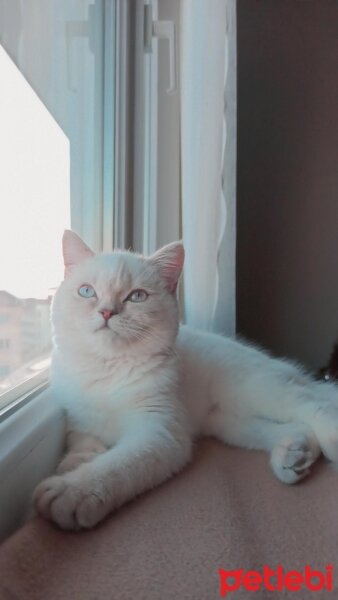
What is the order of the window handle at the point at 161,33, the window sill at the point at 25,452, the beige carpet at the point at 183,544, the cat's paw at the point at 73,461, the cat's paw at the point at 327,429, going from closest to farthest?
the beige carpet at the point at 183,544 < the window sill at the point at 25,452 < the cat's paw at the point at 73,461 < the cat's paw at the point at 327,429 < the window handle at the point at 161,33

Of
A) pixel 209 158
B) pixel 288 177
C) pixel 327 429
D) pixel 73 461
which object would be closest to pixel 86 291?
pixel 73 461

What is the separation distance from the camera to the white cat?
81 cm

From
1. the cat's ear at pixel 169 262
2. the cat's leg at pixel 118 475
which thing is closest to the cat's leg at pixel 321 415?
the cat's leg at pixel 118 475

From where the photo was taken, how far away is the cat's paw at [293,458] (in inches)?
33.0

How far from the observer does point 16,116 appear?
895 millimetres

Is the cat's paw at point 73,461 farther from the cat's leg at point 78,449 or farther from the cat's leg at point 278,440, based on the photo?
the cat's leg at point 278,440

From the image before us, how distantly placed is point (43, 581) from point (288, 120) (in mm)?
2369

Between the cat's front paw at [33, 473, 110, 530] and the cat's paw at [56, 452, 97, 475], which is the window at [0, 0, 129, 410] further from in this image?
the cat's front paw at [33, 473, 110, 530]

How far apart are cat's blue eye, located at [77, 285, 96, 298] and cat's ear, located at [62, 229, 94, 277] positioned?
10 centimetres

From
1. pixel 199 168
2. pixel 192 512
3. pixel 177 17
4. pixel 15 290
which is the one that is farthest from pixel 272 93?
pixel 192 512

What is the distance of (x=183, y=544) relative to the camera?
2.01 feet

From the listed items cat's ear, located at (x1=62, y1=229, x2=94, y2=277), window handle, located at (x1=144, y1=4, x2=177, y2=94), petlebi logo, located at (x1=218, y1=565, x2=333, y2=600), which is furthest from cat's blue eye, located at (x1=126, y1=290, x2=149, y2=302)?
window handle, located at (x1=144, y1=4, x2=177, y2=94)

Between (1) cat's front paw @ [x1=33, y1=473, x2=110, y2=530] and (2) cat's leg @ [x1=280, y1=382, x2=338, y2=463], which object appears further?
(2) cat's leg @ [x1=280, y1=382, x2=338, y2=463]

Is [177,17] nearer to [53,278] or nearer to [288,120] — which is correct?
[288,120]
